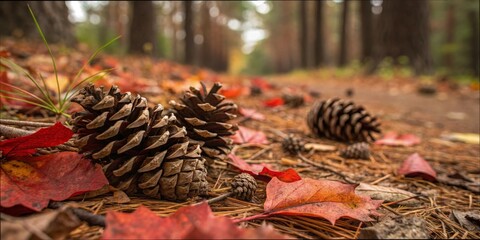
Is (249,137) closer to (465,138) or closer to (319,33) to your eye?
(465,138)

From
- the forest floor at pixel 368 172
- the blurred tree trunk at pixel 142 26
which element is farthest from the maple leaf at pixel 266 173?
the blurred tree trunk at pixel 142 26

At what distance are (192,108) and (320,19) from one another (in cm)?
1638

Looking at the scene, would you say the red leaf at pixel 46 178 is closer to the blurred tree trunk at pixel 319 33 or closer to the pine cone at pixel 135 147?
the pine cone at pixel 135 147

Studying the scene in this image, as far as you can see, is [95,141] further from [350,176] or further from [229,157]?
[350,176]

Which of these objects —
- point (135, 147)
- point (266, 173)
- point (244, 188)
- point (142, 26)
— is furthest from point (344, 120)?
point (142, 26)

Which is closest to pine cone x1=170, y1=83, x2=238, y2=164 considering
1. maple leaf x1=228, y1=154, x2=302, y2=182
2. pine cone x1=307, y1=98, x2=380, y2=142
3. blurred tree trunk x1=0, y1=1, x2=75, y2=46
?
maple leaf x1=228, y1=154, x2=302, y2=182

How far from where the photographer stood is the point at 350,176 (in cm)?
152

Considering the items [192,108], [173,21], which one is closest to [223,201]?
[192,108]

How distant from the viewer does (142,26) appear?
356 inches

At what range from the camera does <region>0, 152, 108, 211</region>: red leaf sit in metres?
0.81

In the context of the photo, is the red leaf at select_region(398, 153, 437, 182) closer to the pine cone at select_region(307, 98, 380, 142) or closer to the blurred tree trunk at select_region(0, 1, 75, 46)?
the pine cone at select_region(307, 98, 380, 142)

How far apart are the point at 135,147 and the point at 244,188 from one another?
376mm

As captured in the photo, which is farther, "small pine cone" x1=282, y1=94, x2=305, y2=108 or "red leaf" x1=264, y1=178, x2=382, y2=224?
"small pine cone" x1=282, y1=94, x2=305, y2=108

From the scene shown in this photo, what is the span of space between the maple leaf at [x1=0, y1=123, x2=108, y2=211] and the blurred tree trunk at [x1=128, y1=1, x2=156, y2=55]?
331 inches
